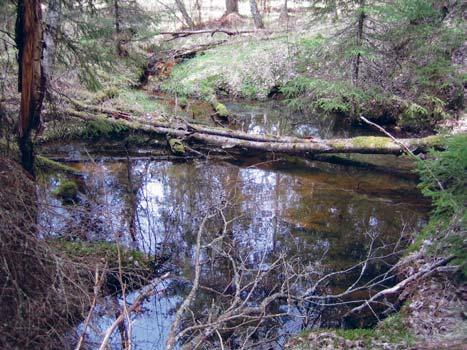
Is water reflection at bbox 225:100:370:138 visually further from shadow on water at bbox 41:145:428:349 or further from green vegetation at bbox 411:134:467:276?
green vegetation at bbox 411:134:467:276

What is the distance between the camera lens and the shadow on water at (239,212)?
670 centimetres

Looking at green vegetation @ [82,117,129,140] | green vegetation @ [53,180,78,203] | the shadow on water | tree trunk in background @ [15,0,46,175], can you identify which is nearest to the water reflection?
the shadow on water

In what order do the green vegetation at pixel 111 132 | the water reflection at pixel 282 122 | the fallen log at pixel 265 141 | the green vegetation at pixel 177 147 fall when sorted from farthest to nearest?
the water reflection at pixel 282 122
the green vegetation at pixel 111 132
the green vegetation at pixel 177 147
the fallen log at pixel 265 141

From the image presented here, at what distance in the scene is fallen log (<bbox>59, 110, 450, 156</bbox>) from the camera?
990 centimetres

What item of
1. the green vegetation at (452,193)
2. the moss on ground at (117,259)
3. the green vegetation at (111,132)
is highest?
the green vegetation at (111,132)

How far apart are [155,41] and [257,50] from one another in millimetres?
4955

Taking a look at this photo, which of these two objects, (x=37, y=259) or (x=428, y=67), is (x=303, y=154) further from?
(x=37, y=259)

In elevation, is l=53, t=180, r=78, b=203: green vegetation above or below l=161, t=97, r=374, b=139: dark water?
below

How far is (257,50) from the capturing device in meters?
18.4

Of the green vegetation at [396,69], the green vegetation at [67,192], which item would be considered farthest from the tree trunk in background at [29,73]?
the green vegetation at [396,69]

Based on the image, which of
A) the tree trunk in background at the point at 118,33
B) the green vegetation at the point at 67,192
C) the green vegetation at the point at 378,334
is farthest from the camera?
the tree trunk in background at the point at 118,33

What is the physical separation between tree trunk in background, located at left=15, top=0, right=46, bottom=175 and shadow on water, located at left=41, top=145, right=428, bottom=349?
1.19 m

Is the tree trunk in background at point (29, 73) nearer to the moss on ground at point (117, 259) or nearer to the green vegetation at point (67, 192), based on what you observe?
the moss on ground at point (117, 259)

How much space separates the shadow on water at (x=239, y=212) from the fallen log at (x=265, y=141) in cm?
52
